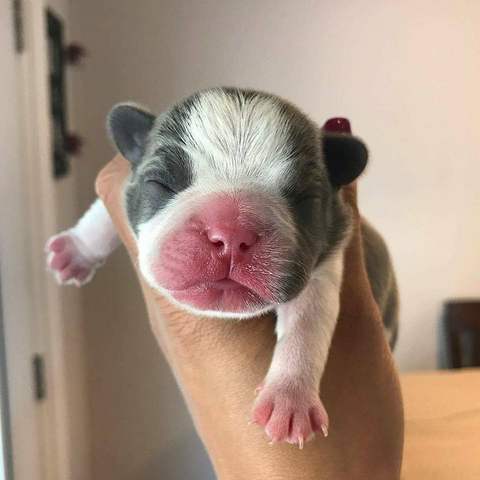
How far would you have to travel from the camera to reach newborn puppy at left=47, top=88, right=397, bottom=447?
0.63 metres

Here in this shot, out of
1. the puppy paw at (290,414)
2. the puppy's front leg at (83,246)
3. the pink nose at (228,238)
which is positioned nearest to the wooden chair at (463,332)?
the puppy's front leg at (83,246)

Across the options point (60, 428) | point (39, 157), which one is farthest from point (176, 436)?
point (39, 157)

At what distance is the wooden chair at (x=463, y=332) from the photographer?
195 centimetres

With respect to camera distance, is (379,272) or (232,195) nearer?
(232,195)

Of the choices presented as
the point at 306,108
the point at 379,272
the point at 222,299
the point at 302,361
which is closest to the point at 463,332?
the point at 306,108

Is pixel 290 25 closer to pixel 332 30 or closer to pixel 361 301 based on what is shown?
pixel 332 30

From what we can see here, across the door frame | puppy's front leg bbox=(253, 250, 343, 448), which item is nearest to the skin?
puppy's front leg bbox=(253, 250, 343, 448)

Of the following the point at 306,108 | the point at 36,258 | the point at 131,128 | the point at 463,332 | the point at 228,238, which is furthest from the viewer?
the point at 463,332

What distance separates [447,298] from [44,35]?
130 centimetres

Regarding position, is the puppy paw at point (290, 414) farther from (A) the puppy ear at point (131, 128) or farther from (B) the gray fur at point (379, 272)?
(B) the gray fur at point (379, 272)

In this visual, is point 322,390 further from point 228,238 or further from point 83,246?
point 83,246

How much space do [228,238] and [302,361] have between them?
18cm

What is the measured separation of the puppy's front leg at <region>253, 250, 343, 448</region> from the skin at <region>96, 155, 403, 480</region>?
0.02 m

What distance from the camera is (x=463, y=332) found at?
6.45 feet
